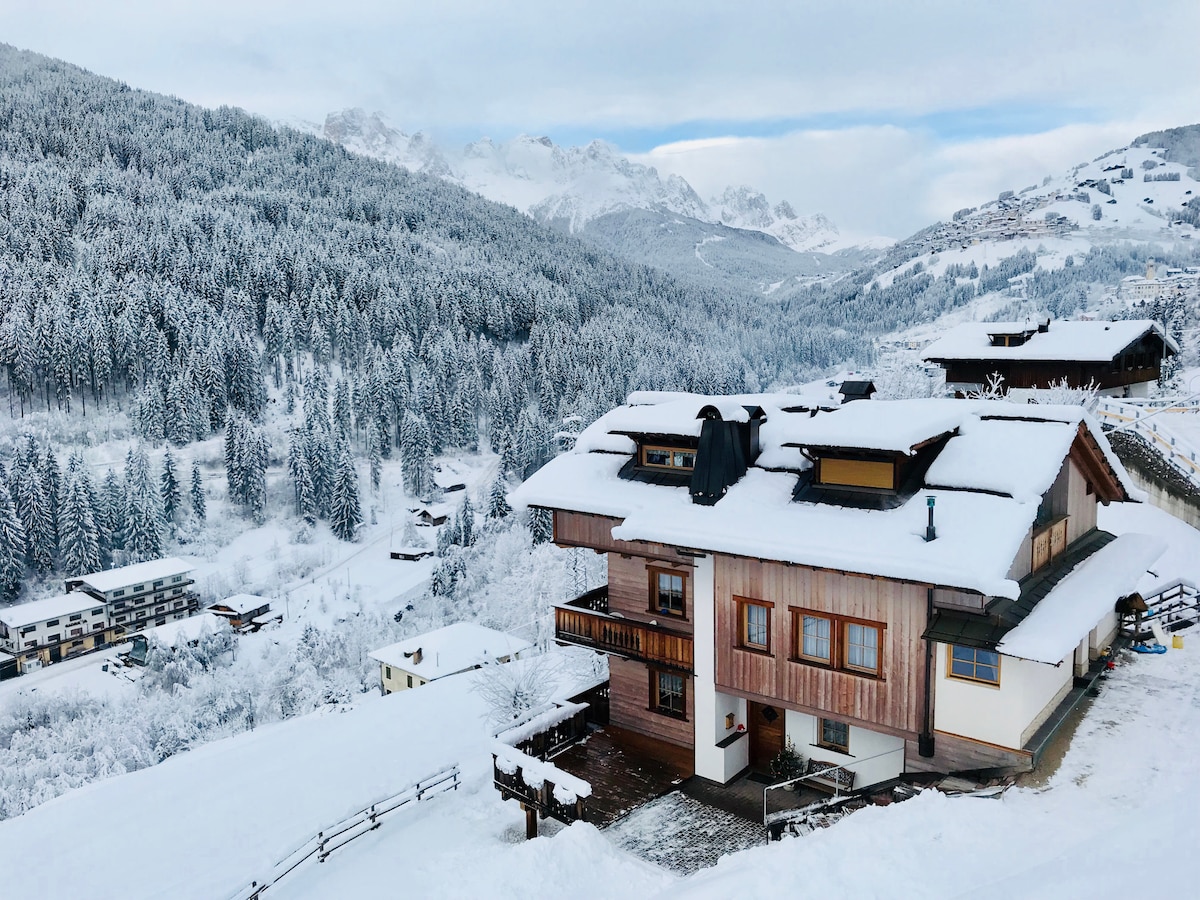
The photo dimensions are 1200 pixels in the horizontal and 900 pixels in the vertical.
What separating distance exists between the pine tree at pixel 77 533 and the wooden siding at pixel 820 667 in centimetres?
8258

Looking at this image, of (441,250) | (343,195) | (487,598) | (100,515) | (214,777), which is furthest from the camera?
(343,195)

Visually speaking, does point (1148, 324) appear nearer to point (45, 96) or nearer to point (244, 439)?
point (244, 439)

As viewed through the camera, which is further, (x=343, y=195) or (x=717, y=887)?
(x=343, y=195)

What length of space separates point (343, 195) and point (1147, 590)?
190 meters

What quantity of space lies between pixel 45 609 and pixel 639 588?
71.4 metres

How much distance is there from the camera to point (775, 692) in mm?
16094

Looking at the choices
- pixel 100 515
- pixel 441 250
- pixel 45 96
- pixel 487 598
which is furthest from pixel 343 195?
pixel 487 598

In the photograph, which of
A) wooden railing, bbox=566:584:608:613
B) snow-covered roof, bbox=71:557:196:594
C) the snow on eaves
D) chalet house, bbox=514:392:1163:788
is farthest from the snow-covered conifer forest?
the snow on eaves

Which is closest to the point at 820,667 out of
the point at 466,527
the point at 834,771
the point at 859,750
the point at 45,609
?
the point at 859,750

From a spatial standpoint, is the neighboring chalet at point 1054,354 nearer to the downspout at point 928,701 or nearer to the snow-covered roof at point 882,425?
the snow-covered roof at point 882,425

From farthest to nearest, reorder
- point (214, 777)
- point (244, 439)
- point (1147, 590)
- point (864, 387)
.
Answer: point (244, 439), point (214, 777), point (1147, 590), point (864, 387)

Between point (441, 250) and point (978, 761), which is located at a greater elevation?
point (441, 250)

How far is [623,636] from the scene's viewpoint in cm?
1830

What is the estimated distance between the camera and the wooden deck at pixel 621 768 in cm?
1667
